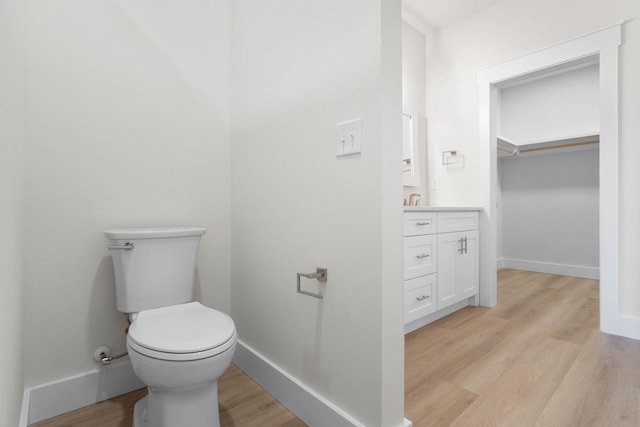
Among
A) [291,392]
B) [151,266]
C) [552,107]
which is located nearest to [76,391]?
[151,266]

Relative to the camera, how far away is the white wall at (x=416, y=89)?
2916 mm

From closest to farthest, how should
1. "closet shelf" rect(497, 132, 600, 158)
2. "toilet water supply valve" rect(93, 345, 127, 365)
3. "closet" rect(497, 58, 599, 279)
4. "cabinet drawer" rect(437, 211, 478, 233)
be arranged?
1. "toilet water supply valve" rect(93, 345, 127, 365)
2. "cabinet drawer" rect(437, 211, 478, 233)
3. "closet shelf" rect(497, 132, 600, 158)
4. "closet" rect(497, 58, 599, 279)

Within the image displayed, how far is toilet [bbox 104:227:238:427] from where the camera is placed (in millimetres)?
956

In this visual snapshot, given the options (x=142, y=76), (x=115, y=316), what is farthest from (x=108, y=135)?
(x=115, y=316)

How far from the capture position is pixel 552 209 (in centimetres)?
395

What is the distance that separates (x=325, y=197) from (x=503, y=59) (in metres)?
2.47

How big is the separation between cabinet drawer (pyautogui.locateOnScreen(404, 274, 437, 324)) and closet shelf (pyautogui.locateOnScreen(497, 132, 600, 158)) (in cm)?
204

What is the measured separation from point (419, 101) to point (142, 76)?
2476 mm

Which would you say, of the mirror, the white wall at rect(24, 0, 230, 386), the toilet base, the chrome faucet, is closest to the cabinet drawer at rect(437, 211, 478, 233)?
the chrome faucet

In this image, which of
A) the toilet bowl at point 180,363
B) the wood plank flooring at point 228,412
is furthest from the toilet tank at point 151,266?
the wood plank flooring at point 228,412

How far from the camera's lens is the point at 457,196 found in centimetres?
293

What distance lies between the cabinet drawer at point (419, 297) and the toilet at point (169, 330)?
1.19 meters

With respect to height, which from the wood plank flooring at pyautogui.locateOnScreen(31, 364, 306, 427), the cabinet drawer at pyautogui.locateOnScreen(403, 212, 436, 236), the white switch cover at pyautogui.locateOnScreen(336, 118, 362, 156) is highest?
the white switch cover at pyautogui.locateOnScreen(336, 118, 362, 156)

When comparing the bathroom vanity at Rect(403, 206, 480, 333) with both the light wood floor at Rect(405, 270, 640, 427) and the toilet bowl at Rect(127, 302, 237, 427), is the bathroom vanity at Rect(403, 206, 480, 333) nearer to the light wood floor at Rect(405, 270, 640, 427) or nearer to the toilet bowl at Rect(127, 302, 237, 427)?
the light wood floor at Rect(405, 270, 640, 427)
